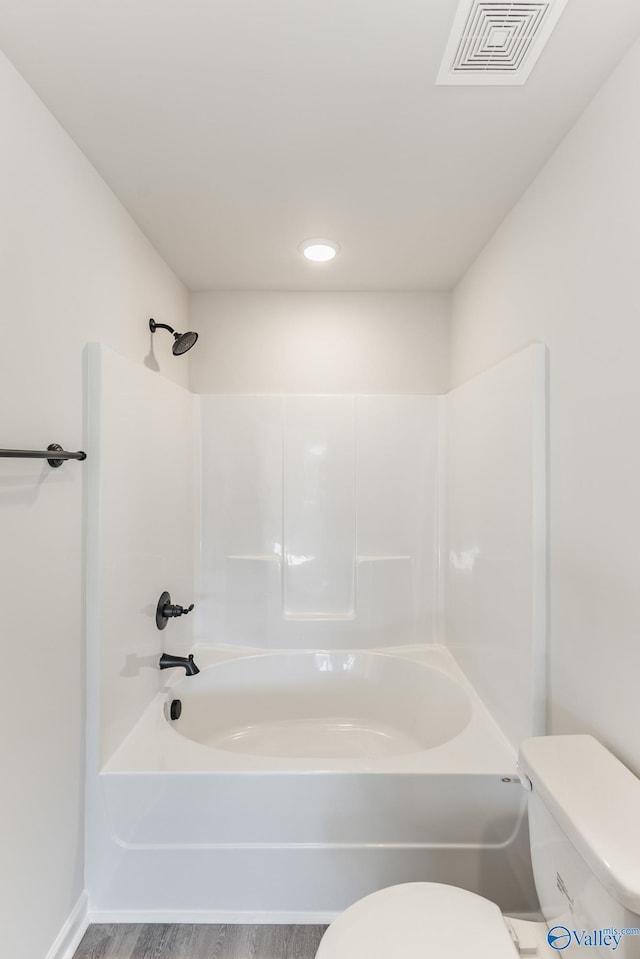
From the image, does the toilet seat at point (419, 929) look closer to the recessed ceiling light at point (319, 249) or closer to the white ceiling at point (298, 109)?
the white ceiling at point (298, 109)

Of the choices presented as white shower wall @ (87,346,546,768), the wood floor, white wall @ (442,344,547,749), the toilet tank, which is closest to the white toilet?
the toilet tank

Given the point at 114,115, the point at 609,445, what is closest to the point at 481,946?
the point at 609,445

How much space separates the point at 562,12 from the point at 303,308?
5.77 feet

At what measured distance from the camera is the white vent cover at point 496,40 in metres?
1.00

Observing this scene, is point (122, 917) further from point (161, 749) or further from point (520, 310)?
point (520, 310)

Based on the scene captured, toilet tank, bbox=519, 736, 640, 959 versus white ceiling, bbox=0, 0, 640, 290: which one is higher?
white ceiling, bbox=0, 0, 640, 290

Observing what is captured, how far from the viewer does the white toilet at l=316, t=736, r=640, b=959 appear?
864mm

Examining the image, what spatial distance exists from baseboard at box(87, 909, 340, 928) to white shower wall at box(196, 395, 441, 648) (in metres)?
1.17

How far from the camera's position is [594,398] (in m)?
1.25

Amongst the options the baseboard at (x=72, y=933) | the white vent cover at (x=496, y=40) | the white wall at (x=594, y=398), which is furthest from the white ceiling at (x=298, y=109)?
the baseboard at (x=72, y=933)

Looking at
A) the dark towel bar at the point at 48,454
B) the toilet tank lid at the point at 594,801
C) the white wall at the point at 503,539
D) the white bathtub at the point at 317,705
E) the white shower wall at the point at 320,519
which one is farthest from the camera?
the white shower wall at the point at 320,519

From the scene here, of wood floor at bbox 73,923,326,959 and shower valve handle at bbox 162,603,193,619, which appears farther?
shower valve handle at bbox 162,603,193,619

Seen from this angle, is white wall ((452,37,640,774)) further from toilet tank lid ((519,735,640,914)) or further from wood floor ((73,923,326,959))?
wood floor ((73,923,326,959))

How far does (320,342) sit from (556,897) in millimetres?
2366
